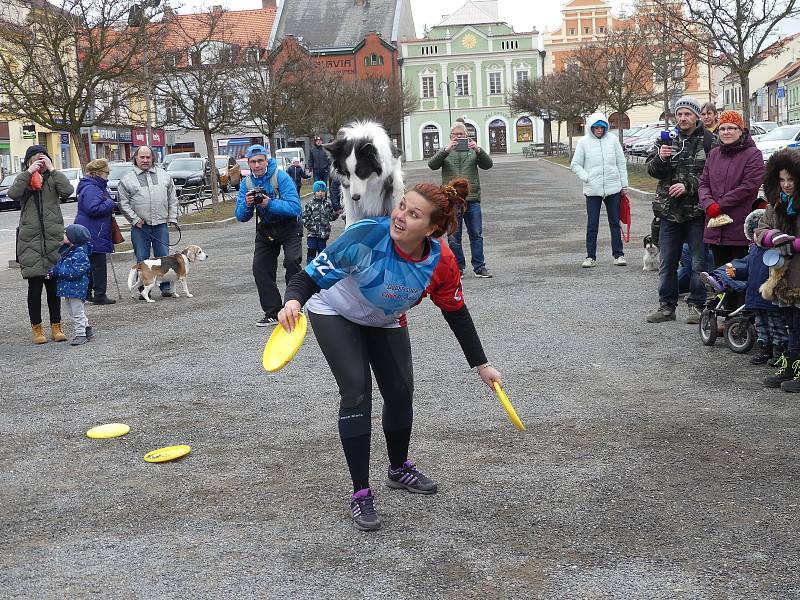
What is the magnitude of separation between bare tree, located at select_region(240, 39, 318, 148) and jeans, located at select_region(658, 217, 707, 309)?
84.9 ft

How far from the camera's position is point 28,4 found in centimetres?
2131

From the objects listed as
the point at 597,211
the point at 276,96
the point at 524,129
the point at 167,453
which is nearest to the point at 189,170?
the point at 276,96

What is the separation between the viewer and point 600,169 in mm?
12602

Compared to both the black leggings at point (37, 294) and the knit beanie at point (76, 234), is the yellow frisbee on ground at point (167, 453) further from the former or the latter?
the knit beanie at point (76, 234)

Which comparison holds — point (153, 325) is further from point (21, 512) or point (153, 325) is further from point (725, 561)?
point (725, 561)

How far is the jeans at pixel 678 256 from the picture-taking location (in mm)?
9062

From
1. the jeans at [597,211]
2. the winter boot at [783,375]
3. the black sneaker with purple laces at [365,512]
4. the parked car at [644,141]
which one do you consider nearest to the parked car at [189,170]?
the parked car at [644,141]

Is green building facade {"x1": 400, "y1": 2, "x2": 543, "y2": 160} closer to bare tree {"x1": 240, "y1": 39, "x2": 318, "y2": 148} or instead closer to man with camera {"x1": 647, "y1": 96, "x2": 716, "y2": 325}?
bare tree {"x1": 240, "y1": 39, "x2": 318, "y2": 148}

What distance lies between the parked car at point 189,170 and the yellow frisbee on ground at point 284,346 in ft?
108

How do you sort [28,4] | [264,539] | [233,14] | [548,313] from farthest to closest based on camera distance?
[233,14], [28,4], [548,313], [264,539]

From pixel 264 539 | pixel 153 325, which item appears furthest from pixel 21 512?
pixel 153 325

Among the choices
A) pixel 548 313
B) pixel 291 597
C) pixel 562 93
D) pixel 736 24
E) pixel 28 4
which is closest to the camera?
pixel 291 597

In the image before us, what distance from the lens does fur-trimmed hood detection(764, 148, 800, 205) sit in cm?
659

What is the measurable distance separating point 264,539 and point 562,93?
60721 millimetres
